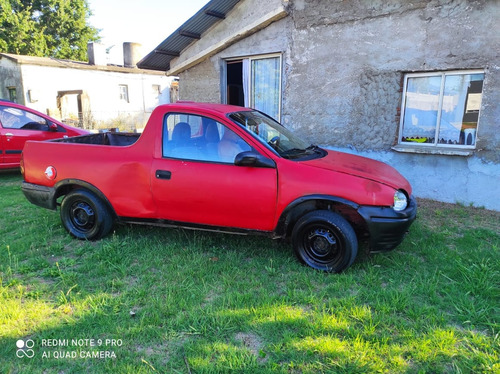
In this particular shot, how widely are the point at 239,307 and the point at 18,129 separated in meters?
7.65

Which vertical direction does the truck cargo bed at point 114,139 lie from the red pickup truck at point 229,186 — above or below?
above

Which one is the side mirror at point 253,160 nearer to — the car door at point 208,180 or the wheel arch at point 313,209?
the car door at point 208,180

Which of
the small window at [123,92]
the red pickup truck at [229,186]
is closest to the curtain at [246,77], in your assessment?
A: the red pickup truck at [229,186]

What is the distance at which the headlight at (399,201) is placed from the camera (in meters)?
3.59

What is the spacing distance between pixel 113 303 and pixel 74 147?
2247 millimetres

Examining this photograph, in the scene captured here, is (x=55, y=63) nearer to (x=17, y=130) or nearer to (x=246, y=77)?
(x=17, y=130)

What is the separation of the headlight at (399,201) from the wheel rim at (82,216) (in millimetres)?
3541

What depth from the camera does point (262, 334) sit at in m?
2.78

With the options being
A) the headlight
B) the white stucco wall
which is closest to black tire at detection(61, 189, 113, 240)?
the headlight

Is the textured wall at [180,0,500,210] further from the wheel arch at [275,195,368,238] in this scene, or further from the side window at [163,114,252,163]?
the side window at [163,114,252,163]

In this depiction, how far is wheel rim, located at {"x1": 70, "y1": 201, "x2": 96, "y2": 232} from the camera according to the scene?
4554 mm

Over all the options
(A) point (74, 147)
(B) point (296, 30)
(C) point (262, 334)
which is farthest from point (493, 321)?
(B) point (296, 30)

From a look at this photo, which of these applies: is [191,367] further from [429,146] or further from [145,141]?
[429,146]

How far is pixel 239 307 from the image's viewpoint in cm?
312
